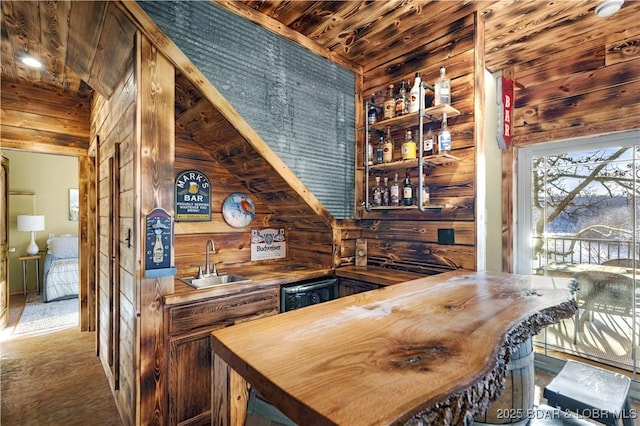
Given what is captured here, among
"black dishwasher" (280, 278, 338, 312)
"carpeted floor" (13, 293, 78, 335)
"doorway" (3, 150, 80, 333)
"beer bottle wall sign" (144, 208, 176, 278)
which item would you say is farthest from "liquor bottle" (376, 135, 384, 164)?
"doorway" (3, 150, 80, 333)

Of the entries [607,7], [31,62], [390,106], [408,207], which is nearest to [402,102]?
[390,106]

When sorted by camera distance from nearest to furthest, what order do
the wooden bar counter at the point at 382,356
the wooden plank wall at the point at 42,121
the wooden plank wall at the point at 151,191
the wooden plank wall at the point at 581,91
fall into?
the wooden bar counter at the point at 382,356, the wooden plank wall at the point at 151,191, the wooden plank wall at the point at 581,91, the wooden plank wall at the point at 42,121

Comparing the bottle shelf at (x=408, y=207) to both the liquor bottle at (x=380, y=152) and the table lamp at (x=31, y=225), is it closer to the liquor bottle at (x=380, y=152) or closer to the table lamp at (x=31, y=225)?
the liquor bottle at (x=380, y=152)

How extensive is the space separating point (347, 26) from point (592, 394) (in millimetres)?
2474

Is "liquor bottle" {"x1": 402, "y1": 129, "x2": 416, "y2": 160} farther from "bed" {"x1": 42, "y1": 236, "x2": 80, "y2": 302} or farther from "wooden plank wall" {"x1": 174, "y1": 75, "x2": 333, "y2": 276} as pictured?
"bed" {"x1": 42, "y1": 236, "x2": 80, "y2": 302}

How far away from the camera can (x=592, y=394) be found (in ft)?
4.53

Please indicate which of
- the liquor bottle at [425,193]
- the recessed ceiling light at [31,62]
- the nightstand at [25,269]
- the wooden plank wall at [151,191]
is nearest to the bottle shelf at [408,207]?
the liquor bottle at [425,193]

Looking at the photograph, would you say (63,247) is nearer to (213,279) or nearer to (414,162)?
(213,279)

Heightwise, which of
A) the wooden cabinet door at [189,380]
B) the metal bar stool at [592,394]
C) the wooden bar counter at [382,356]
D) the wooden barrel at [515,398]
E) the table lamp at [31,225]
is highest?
the table lamp at [31,225]

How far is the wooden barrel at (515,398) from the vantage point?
113cm

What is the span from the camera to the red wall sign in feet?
9.51

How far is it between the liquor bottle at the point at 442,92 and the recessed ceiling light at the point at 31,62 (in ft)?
A: 10.5

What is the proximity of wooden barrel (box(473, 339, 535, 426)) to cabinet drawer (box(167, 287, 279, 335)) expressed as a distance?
1461 mm

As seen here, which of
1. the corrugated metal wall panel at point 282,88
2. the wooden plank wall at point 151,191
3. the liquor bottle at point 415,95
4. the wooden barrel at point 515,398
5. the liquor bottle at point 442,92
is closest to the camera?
the wooden barrel at point 515,398
